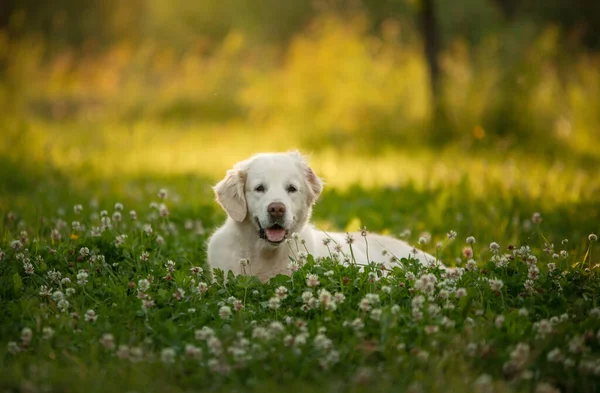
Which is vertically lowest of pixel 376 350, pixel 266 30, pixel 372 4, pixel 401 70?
pixel 376 350

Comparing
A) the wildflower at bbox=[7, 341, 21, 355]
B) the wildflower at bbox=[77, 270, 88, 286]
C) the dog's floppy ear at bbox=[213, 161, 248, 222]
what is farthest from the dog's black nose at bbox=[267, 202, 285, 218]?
the wildflower at bbox=[7, 341, 21, 355]

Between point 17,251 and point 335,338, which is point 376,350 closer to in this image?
point 335,338

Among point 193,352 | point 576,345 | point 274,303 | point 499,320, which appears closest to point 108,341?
point 193,352

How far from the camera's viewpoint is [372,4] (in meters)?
20.2

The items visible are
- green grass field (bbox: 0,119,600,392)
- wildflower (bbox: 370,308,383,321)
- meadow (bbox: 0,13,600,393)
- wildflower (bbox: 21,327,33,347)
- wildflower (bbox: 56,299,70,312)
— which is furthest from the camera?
wildflower (bbox: 56,299,70,312)

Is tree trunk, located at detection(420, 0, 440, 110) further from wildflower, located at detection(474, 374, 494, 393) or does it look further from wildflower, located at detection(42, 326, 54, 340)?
wildflower, located at detection(42, 326, 54, 340)

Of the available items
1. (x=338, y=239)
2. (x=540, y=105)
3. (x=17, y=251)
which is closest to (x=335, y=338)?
(x=338, y=239)

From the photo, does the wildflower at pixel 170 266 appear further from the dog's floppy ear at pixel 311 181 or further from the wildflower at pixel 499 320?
the wildflower at pixel 499 320

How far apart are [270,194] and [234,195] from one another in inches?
12.0

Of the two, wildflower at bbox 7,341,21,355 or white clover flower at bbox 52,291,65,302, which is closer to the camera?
wildflower at bbox 7,341,21,355

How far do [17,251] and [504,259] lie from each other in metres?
3.27

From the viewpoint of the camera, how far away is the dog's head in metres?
4.44

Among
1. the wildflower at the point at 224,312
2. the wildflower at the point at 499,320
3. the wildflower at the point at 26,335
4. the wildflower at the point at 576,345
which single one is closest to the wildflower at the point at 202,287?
the wildflower at the point at 224,312

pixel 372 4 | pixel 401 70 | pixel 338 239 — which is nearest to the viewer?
pixel 338 239
